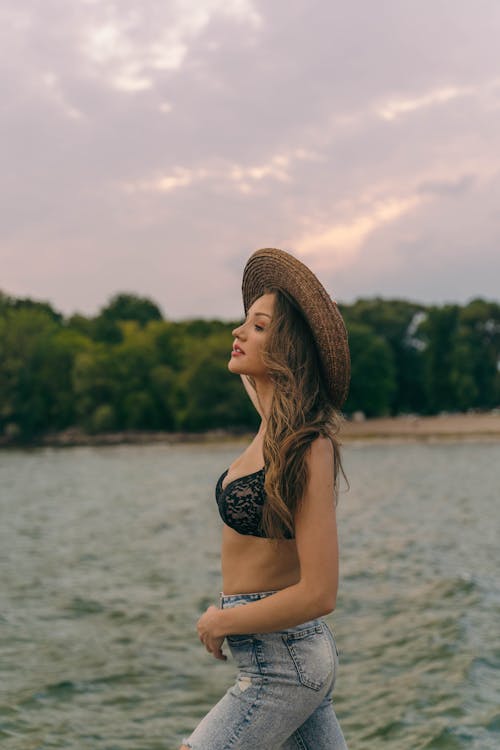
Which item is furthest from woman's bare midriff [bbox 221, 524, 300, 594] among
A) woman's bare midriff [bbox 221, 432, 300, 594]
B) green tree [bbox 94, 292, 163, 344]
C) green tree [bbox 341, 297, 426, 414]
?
green tree [bbox 94, 292, 163, 344]

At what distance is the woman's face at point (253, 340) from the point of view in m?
3.39

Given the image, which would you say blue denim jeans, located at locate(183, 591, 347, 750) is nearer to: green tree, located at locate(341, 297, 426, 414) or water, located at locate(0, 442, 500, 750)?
water, located at locate(0, 442, 500, 750)

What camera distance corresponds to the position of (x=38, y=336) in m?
130

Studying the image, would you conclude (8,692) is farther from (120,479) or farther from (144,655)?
(120,479)

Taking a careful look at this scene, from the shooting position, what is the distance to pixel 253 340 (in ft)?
11.1

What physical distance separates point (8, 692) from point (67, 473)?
6121cm

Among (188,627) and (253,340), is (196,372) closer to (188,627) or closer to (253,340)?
(188,627)

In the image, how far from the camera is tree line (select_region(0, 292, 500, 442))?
11744 centimetres

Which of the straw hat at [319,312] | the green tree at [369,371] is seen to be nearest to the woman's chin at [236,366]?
the straw hat at [319,312]

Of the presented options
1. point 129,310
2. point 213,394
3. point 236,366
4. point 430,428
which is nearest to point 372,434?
point 430,428

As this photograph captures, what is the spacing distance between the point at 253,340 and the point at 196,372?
113882mm

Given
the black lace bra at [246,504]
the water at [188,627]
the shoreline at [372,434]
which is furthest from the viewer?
the shoreline at [372,434]

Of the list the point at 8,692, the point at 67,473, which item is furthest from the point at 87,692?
the point at 67,473

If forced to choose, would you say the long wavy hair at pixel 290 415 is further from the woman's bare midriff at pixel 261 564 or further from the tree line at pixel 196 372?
the tree line at pixel 196 372
